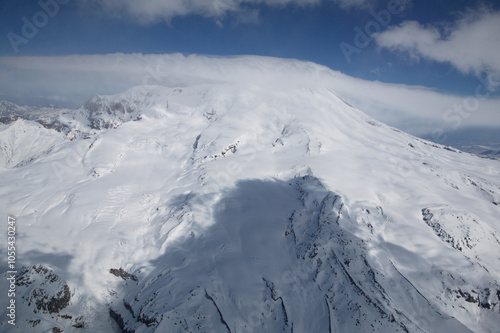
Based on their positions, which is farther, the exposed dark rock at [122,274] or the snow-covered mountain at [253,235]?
the exposed dark rock at [122,274]

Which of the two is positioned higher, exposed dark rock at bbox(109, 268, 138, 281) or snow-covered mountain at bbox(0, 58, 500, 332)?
snow-covered mountain at bbox(0, 58, 500, 332)

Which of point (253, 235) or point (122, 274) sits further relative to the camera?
point (253, 235)

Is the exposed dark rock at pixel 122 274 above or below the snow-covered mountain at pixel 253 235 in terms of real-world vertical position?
below

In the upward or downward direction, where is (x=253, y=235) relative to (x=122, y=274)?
upward

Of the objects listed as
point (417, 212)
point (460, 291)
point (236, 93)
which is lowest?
point (460, 291)

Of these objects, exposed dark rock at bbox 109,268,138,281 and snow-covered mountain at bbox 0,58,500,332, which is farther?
exposed dark rock at bbox 109,268,138,281

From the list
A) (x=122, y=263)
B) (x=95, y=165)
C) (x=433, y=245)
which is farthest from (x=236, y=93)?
(x=433, y=245)

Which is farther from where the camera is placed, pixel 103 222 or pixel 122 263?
pixel 103 222

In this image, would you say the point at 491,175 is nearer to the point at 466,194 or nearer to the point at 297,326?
the point at 466,194
